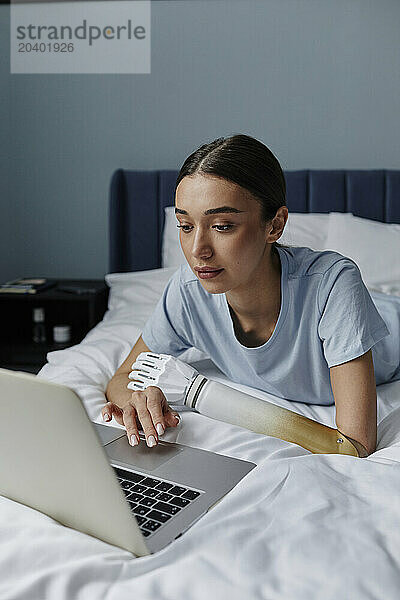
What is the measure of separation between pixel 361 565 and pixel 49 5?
2.90 metres

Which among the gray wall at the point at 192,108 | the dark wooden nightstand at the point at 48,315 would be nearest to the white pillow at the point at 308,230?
the gray wall at the point at 192,108

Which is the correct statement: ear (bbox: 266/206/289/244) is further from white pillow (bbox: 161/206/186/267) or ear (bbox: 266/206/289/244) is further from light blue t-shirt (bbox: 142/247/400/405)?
white pillow (bbox: 161/206/186/267)

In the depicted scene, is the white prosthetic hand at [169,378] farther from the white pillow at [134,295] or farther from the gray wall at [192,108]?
the gray wall at [192,108]

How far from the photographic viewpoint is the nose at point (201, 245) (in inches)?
45.1

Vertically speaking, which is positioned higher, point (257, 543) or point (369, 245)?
point (369, 245)

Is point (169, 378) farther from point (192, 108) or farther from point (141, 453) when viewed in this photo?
point (192, 108)

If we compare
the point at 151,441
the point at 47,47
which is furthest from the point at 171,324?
the point at 47,47

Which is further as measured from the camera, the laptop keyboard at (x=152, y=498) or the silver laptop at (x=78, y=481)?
the laptop keyboard at (x=152, y=498)

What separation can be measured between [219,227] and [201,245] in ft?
0.16

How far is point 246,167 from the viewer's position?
3.87 ft

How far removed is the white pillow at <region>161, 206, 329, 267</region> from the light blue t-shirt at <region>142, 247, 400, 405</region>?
0.92 m

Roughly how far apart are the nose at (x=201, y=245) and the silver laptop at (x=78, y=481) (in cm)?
43

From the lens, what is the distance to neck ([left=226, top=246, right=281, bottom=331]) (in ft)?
4.19

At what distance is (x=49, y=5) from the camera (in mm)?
2850
